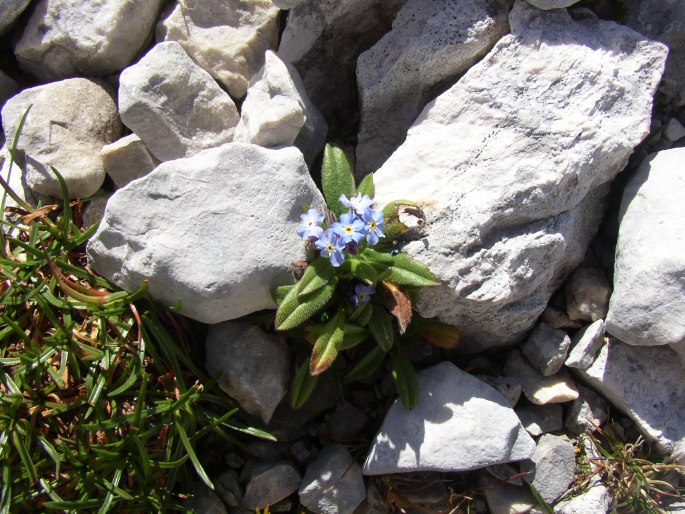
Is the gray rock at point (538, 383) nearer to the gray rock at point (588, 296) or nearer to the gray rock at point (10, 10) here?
the gray rock at point (588, 296)

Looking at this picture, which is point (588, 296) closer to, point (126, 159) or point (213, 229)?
point (213, 229)

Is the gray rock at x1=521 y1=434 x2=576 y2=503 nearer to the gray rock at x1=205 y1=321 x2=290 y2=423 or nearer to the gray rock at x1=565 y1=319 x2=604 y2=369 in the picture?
the gray rock at x1=565 y1=319 x2=604 y2=369

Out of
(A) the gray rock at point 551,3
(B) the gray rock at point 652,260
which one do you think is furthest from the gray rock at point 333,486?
→ (A) the gray rock at point 551,3

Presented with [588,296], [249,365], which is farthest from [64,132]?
[588,296]

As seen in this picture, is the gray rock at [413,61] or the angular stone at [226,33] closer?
the gray rock at [413,61]

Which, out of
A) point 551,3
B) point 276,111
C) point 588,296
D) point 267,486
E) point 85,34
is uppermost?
point 551,3

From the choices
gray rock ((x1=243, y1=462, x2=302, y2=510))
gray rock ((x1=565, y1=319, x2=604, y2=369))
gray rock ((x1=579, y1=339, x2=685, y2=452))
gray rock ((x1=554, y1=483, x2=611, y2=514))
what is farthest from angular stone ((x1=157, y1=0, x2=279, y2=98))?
gray rock ((x1=554, y1=483, x2=611, y2=514))
